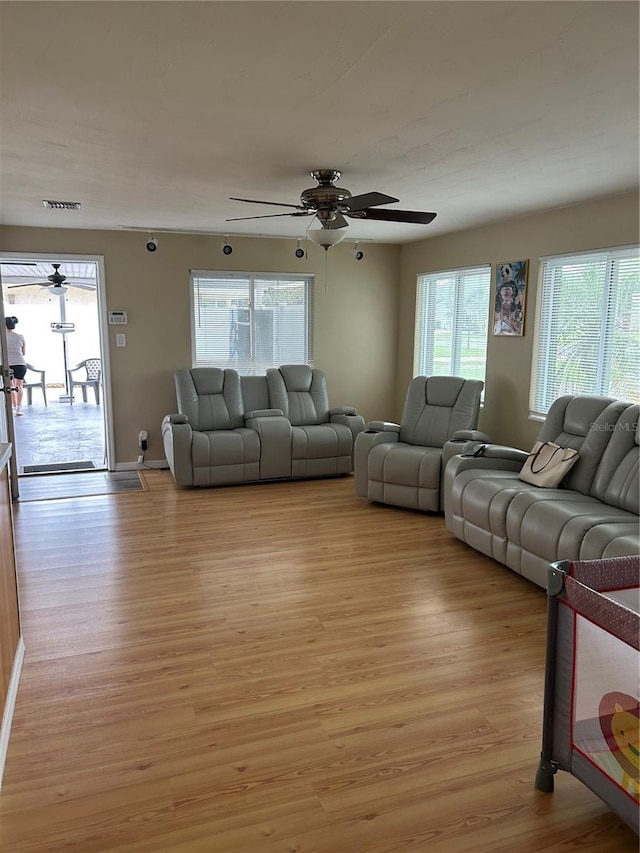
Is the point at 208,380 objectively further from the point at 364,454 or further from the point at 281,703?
the point at 281,703

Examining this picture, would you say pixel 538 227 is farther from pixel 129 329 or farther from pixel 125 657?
pixel 125 657

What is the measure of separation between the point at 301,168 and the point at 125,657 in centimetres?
280

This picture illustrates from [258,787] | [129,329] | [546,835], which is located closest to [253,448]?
[129,329]

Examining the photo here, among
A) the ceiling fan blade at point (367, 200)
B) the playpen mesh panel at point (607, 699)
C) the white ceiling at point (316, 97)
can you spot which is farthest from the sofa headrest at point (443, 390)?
the playpen mesh panel at point (607, 699)

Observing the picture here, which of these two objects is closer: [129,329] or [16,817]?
[16,817]

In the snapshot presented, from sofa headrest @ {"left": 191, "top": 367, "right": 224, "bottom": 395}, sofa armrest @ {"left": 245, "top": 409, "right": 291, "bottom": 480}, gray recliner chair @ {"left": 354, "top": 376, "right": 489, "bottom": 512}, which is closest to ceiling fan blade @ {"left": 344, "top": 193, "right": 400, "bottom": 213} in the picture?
gray recliner chair @ {"left": 354, "top": 376, "right": 489, "bottom": 512}

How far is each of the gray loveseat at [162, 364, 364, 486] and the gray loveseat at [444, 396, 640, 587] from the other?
188 cm

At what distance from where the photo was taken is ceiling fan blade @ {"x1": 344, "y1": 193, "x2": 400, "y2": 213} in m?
3.38

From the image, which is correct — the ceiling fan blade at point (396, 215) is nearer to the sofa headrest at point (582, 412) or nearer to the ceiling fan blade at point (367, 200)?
the ceiling fan blade at point (367, 200)

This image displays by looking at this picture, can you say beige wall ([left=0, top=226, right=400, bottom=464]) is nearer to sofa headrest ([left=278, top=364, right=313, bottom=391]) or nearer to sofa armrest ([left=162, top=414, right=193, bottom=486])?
sofa headrest ([left=278, top=364, right=313, bottom=391])

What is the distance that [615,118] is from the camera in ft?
9.16

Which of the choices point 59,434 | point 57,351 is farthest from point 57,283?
point 57,351

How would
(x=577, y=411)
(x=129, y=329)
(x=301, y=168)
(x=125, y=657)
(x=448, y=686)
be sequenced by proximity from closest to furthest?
(x=448, y=686)
(x=125, y=657)
(x=301, y=168)
(x=577, y=411)
(x=129, y=329)

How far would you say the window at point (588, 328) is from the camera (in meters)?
4.40
